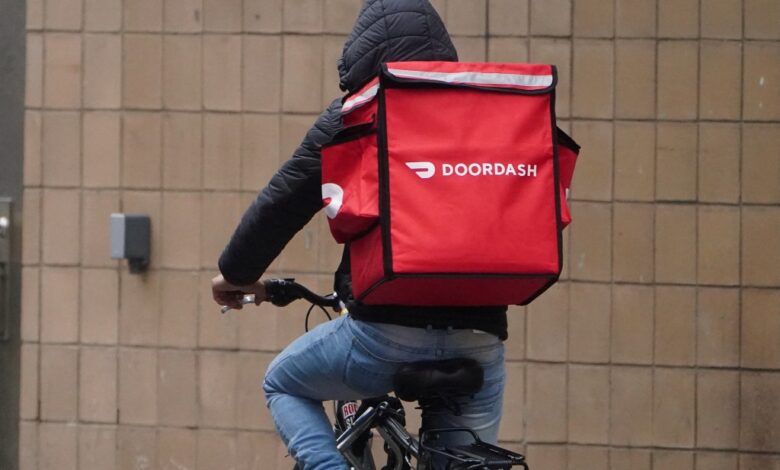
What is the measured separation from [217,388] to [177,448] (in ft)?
1.17

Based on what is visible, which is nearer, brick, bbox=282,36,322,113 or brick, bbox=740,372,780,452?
brick, bbox=740,372,780,452

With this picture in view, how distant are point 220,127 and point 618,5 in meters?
1.93

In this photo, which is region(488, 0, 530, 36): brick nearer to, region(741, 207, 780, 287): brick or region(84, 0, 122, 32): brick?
region(741, 207, 780, 287): brick

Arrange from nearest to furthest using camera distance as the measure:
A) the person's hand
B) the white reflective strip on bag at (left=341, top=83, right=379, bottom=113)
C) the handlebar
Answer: the white reflective strip on bag at (left=341, top=83, right=379, bottom=113)
the person's hand
the handlebar

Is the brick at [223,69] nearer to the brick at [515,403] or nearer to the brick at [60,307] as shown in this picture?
the brick at [60,307]

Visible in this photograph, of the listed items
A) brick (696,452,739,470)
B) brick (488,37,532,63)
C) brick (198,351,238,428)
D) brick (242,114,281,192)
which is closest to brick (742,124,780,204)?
brick (488,37,532,63)

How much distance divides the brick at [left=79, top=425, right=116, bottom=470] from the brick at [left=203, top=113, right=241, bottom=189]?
1.29 meters

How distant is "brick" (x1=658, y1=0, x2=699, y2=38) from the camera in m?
6.14

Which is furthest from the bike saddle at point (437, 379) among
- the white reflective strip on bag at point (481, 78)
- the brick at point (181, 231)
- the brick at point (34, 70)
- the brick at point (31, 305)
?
the brick at point (34, 70)

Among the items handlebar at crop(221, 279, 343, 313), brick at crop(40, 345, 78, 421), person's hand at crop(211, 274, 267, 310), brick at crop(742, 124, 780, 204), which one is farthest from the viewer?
brick at crop(40, 345, 78, 421)

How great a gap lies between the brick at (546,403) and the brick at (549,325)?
6cm

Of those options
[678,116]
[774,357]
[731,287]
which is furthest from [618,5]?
[774,357]

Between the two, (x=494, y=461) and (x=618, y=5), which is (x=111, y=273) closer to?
(x=618, y=5)

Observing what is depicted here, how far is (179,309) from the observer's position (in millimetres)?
6359
